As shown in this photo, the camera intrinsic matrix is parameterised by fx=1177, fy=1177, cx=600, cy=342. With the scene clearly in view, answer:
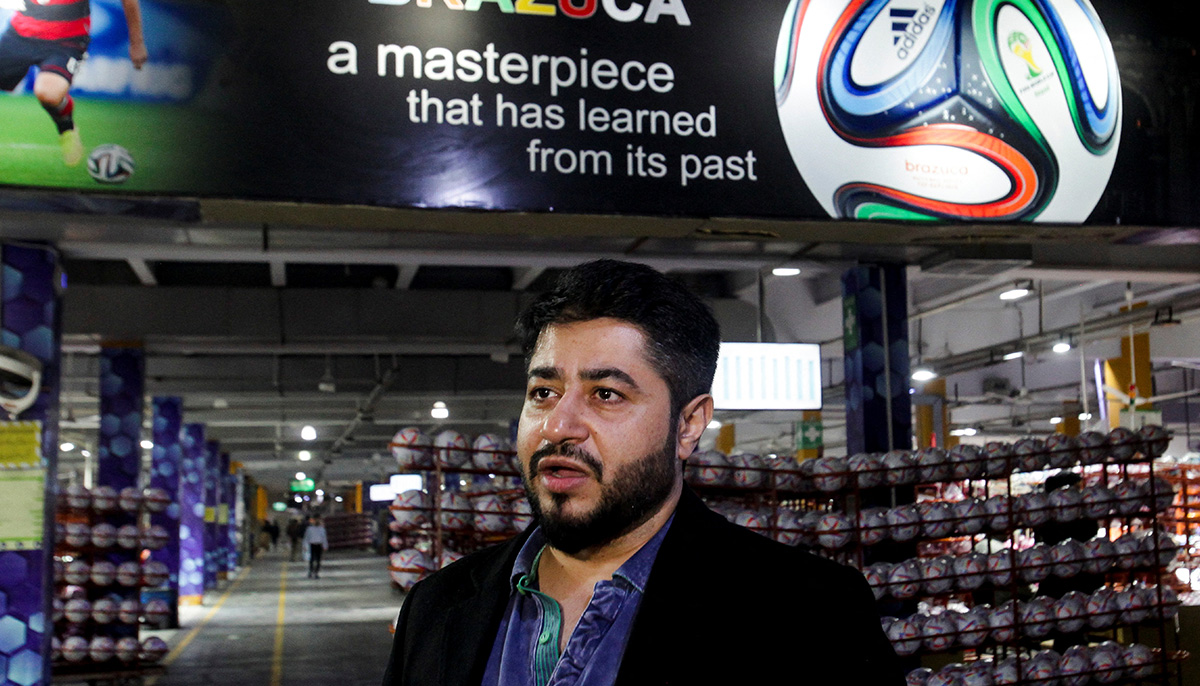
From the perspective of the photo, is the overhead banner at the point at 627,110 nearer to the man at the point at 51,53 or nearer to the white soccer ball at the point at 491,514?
the man at the point at 51,53

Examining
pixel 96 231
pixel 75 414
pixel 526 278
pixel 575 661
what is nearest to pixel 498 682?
pixel 575 661

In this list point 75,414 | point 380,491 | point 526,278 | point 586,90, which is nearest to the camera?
point 586,90

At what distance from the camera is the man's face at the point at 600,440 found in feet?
5.04

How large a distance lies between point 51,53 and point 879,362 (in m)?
4.97

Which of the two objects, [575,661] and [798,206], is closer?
[575,661]

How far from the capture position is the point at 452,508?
568 cm

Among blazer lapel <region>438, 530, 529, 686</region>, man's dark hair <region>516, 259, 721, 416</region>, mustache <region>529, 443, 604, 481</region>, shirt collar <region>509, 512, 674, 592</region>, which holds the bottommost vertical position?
blazer lapel <region>438, 530, 529, 686</region>

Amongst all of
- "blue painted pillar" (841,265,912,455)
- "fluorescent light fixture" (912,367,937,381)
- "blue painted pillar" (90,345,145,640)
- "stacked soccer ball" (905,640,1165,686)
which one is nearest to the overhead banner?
"blue painted pillar" (841,265,912,455)

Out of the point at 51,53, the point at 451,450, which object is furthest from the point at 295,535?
the point at 51,53

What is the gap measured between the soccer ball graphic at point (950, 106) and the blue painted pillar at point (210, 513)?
19.7 metres

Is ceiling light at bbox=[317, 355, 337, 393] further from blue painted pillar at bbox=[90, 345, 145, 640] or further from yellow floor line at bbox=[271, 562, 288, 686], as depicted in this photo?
yellow floor line at bbox=[271, 562, 288, 686]

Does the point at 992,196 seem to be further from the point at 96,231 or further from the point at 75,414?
the point at 75,414

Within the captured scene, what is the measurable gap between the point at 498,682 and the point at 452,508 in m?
4.17

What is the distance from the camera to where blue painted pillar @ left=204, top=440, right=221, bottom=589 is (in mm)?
23484
